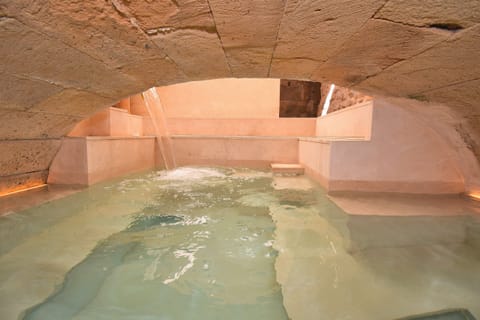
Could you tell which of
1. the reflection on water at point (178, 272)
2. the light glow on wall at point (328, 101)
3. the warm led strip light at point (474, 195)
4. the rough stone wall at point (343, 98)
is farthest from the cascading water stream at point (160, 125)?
the warm led strip light at point (474, 195)

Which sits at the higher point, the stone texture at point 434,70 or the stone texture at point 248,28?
the stone texture at point 248,28

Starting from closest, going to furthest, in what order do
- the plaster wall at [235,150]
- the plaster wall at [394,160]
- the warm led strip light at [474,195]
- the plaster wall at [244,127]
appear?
the warm led strip light at [474,195], the plaster wall at [394,160], the plaster wall at [235,150], the plaster wall at [244,127]

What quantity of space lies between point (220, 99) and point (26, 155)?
18.4ft

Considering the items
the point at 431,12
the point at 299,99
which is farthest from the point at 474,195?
the point at 299,99

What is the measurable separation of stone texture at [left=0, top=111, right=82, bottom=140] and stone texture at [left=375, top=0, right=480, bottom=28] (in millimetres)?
3502

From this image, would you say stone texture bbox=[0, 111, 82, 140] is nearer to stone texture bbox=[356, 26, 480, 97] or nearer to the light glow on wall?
stone texture bbox=[356, 26, 480, 97]

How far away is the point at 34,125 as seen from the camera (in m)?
3.19

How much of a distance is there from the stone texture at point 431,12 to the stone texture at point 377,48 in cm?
6

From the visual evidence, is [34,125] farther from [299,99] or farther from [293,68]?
[299,99]

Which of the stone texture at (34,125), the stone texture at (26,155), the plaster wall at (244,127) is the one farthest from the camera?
the plaster wall at (244,127)

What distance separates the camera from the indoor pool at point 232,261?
1.44 meters

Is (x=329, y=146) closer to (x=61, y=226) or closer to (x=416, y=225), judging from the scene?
(x=416, y=225)

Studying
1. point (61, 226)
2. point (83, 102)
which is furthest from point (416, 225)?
point (83, 102)

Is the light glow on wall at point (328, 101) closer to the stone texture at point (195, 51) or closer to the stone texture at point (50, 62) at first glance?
the stone texture at point (195, 51)
